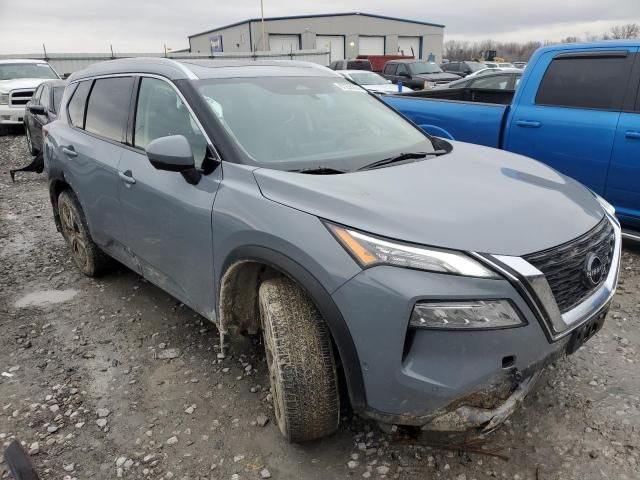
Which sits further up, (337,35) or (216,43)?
(337,35)

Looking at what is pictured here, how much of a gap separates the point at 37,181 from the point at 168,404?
7362 mm

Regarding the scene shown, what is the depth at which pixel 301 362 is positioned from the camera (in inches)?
85.7

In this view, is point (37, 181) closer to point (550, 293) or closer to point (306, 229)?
point (306, 229)

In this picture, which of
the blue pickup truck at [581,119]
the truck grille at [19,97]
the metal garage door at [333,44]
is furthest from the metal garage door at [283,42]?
the blue pickup truck at [581,119]

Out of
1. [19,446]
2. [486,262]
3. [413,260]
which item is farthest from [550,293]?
[19,446]

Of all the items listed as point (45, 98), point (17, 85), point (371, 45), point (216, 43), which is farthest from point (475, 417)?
point (216, 43)

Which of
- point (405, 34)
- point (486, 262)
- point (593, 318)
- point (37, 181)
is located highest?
point (405, 34)

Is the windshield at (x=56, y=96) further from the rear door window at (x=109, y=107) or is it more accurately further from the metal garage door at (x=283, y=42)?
the metal garage door at (x=283, y=42)

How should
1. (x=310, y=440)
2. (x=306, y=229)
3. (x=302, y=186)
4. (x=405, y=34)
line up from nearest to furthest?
(x=306, y=229) → (x=302, y=186) → (x=310, y=440) → (x=405, y=34)

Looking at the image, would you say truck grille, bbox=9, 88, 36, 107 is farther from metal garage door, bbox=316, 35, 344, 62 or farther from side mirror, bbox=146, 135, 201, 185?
metal garage door, bbox=316, 35, 344, 62

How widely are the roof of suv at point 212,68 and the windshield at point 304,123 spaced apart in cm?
8

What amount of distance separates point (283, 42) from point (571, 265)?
5392 cm

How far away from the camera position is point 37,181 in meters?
8.72

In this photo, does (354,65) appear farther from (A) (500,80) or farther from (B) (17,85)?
(B) (17,85)
